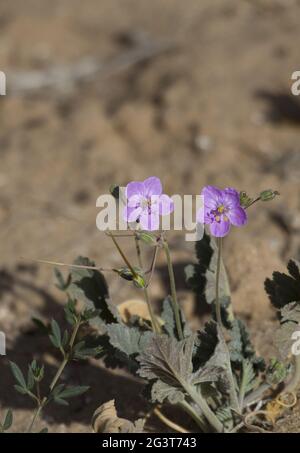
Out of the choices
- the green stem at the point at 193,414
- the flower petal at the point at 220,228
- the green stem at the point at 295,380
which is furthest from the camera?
the green stem at the point at 295,380

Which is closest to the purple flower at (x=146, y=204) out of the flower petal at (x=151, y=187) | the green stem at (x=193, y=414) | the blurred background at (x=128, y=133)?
the flower petal at (x=151, y=187)

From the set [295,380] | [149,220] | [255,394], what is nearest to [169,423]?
[255,394]

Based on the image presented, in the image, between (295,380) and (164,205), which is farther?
(295,380)

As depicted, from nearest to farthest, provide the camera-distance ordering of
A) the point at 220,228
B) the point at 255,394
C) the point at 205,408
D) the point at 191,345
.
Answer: the point at 220,228, the point at 191,345, the point at 205,408, the point at 255,394

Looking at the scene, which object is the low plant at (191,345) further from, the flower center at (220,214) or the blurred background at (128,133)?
the blurred background at (128,133)

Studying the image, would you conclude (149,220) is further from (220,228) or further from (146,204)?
(220,228)
